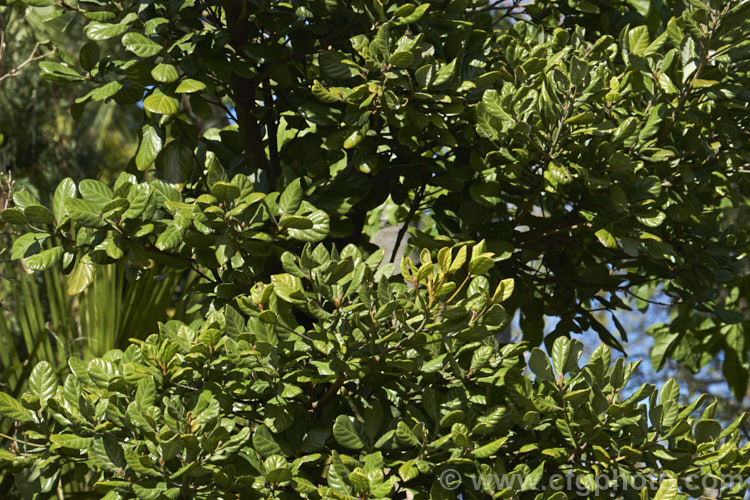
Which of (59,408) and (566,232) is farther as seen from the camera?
(566,232)

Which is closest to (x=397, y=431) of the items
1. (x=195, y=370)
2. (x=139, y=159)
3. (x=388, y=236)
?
(x=195, y=370)

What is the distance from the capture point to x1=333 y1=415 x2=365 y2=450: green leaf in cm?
120

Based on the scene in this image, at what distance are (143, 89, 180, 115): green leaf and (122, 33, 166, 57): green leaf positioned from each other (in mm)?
76

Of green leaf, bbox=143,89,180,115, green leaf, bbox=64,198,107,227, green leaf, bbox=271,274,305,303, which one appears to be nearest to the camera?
green leaf, bbox=271,274,305,303

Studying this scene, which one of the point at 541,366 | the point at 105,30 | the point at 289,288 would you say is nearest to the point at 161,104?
the point at 105,30

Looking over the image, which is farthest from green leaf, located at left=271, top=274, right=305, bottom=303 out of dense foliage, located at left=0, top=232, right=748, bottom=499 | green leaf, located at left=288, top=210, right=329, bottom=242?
green leaf, located at left=288, top=210, right=329, bottom=242

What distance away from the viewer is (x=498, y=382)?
1.34 m

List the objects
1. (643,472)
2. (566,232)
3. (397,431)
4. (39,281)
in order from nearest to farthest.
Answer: (397,431)
(643,472)
(566,232)
(39,281)

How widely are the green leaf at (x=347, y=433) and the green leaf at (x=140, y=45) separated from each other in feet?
2.33

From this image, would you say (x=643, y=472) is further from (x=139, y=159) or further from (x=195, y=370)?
(x=139, y=159)

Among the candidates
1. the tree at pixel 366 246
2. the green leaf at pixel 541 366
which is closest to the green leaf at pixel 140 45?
the tree at pixel 366 246

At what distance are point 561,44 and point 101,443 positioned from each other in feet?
4.18

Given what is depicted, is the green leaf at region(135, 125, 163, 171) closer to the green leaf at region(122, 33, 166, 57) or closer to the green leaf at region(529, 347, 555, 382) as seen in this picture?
the green leaf at region(122, 33, 166, 57)

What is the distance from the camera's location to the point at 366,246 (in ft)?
5.49
